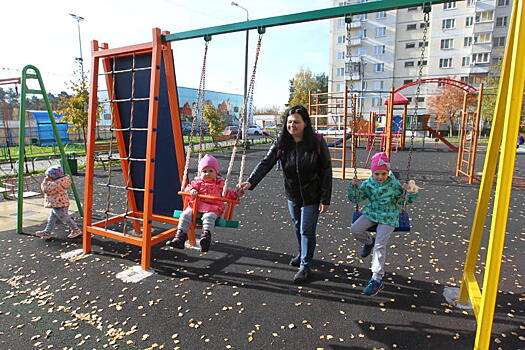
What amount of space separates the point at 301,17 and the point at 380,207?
2123 mm

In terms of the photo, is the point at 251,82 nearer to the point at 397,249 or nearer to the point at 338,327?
the point at 338,327

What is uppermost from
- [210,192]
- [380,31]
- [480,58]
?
[380,31]

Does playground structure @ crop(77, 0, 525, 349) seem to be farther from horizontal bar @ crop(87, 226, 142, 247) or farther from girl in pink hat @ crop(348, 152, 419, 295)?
girl in pink hat @ crop(348, 152, 419, 295)

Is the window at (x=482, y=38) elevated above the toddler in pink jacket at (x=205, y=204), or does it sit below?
above

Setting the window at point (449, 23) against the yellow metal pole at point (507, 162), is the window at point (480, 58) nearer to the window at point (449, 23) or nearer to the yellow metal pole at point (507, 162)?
the window at point (449, 23)

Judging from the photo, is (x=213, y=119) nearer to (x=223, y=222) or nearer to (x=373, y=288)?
(x=223, y=222)

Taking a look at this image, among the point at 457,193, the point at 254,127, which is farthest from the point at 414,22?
the point at 457,193

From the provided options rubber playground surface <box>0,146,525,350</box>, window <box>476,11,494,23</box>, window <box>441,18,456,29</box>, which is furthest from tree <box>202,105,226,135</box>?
window <box>476,11,494,23</box>

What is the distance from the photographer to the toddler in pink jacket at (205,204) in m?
3.62

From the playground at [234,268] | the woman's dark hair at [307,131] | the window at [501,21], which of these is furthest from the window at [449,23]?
the woman's dark hair at [307,131]

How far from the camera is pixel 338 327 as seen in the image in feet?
9.32

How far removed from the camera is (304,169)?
3.34 metres

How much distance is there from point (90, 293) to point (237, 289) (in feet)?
5.05

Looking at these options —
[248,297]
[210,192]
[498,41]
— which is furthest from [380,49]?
[248,297]
